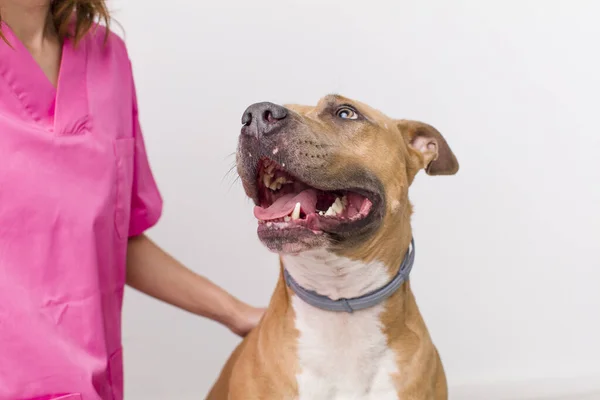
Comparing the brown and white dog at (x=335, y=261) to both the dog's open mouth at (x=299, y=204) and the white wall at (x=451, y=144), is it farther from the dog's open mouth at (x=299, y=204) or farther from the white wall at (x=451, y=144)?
the white wall at (x=451, y=144)

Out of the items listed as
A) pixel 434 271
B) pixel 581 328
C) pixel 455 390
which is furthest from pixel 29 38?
pixel 581 328

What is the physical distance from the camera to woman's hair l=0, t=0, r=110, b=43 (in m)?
2.26

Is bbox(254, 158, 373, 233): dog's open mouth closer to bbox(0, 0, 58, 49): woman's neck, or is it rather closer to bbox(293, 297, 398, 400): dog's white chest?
bbox(293, 297, 398, 400): dog's white chest

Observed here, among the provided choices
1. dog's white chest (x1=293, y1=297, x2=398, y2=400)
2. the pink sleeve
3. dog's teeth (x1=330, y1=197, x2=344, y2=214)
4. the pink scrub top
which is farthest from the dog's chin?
the pink sleeve

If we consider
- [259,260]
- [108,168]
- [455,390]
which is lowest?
[455,390]

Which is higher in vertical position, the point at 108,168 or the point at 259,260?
the point at 108,168

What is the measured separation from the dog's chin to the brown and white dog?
0.01m

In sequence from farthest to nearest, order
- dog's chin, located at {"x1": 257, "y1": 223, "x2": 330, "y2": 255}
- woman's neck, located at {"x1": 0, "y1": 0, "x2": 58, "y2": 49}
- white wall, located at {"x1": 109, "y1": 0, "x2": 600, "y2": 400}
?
white wall, located at {"x1": 109, "y1": 0, "x2": 600, "y2": 400}
woman's neck, located at {"x1": 0, "y1": 0, "x2": 58, "y2": 49}
dog's chin, located at {"x1": 257, "y1": 223, "x2": 330, "y2": 255}

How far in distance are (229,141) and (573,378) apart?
1.81m

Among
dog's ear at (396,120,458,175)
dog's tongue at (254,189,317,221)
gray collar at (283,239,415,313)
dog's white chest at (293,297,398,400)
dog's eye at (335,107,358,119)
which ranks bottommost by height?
dog's white chest at (293,297,398,400)

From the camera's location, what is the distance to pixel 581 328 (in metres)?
3.45

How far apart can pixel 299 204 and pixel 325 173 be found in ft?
0.32

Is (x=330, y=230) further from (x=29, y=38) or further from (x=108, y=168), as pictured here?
(x=29, y=38)

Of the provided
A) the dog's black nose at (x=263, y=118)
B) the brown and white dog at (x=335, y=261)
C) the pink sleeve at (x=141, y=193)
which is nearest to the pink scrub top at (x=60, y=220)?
the pink sleeve at (x=141, y=193)
